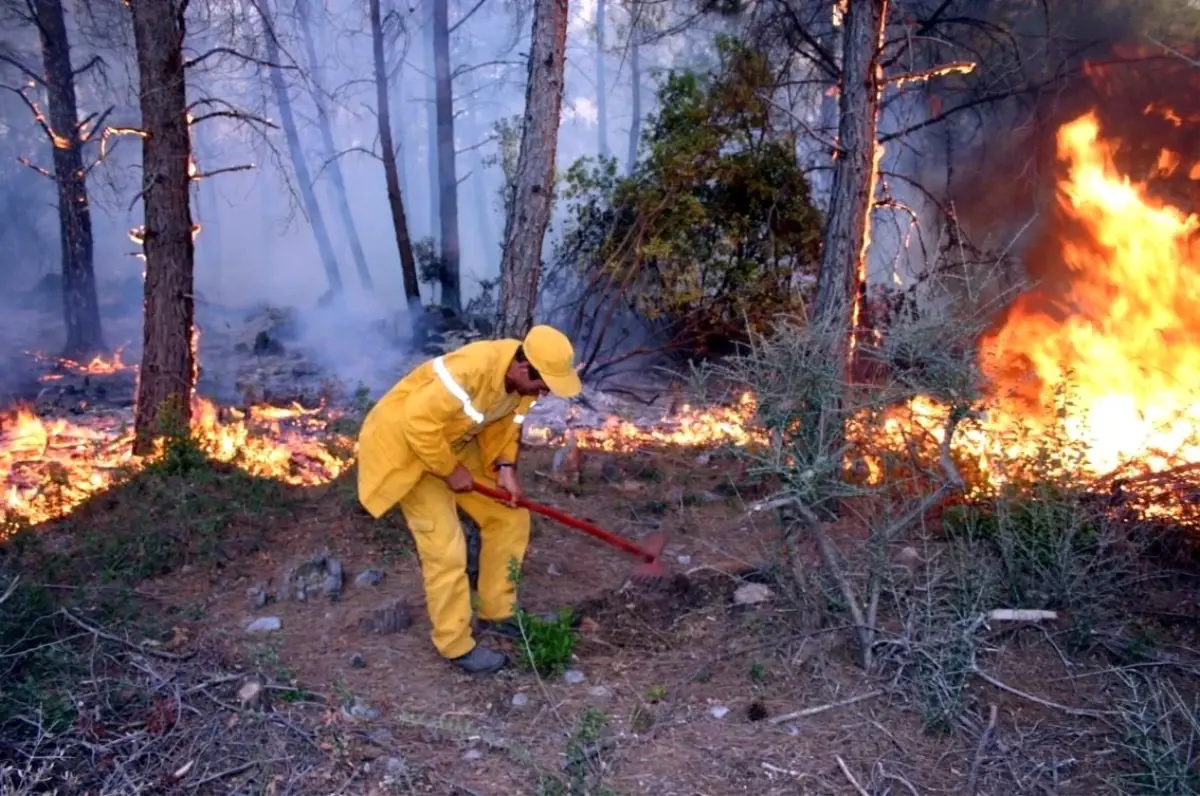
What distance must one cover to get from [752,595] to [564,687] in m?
1.31

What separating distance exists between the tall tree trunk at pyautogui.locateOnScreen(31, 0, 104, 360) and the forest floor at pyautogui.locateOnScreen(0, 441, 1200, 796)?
28.1 ft

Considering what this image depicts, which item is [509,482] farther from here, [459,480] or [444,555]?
[444,555]

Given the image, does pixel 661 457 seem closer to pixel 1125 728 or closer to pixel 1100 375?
pixel 1100 375

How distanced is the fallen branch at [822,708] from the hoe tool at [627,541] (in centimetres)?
144

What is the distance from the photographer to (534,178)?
5773mm

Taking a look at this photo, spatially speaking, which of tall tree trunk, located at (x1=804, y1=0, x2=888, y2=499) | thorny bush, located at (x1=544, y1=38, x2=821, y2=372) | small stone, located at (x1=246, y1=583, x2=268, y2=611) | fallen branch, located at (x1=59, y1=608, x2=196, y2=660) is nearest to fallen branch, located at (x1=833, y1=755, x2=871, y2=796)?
fallen branch, located at (x1=59, y1=608, x2=196, y2=660)

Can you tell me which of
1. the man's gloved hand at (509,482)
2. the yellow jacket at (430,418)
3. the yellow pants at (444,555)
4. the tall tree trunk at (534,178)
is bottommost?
the yellow pants at (444,555)

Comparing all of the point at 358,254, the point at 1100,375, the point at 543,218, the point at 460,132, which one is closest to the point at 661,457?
the point at 543,218

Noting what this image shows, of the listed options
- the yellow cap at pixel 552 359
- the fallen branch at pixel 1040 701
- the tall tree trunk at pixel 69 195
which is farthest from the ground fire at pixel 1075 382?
the tall tree trunk at pixel 69 195

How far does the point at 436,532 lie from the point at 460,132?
42284 mm

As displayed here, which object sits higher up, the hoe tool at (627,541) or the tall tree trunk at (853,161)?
the tall tree trunk at (853,161)

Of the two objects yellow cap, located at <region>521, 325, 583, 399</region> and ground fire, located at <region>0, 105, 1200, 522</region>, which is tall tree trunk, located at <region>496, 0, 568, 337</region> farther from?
ground fire, located at <region>0, 105, 1200, 522</region>

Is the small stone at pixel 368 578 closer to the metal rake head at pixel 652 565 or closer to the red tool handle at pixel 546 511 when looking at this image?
the red tool handle at pixel 546 511

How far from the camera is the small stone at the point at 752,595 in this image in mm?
5285
